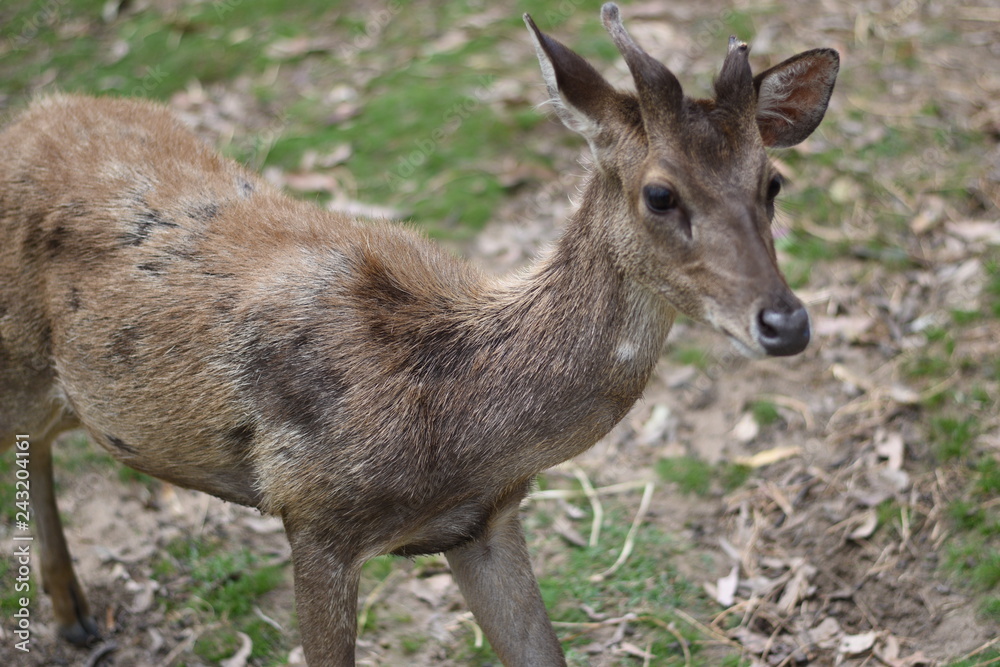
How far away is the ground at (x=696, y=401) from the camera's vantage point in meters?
5.11

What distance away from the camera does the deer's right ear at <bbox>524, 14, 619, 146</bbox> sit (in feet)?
12.0

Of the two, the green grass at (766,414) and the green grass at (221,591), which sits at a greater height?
the green grass at (221,591)

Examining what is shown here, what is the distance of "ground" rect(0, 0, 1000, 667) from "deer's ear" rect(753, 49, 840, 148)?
4.94 feet

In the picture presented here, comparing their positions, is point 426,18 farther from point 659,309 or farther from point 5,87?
point 659,309

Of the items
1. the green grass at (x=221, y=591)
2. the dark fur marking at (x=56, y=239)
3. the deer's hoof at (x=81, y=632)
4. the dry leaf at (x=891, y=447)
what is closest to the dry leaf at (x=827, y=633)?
the dry leaf at (x=891, y=447)

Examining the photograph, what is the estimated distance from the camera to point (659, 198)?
11.6 feet

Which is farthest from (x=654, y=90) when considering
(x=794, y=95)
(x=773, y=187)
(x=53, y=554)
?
(x=53, y=554)

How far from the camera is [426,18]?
964 cm

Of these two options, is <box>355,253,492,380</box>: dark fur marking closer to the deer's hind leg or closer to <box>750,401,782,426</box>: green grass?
the deer's hind leg

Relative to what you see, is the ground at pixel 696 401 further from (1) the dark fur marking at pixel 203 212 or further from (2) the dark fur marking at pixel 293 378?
(1) the dark fur marking at pixel 203 212

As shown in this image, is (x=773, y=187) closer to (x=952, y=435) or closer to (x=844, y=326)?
(x=952, y=435)

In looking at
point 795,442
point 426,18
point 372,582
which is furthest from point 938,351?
point 426,18

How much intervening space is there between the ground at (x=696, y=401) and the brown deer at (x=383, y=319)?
126 centimetres

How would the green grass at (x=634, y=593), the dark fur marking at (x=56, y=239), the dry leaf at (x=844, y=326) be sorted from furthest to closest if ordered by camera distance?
the dry leaf at (x=844, y=326)
the green grass at (x=634, y=593)
the dark fur marking at (x=56, y=239)
